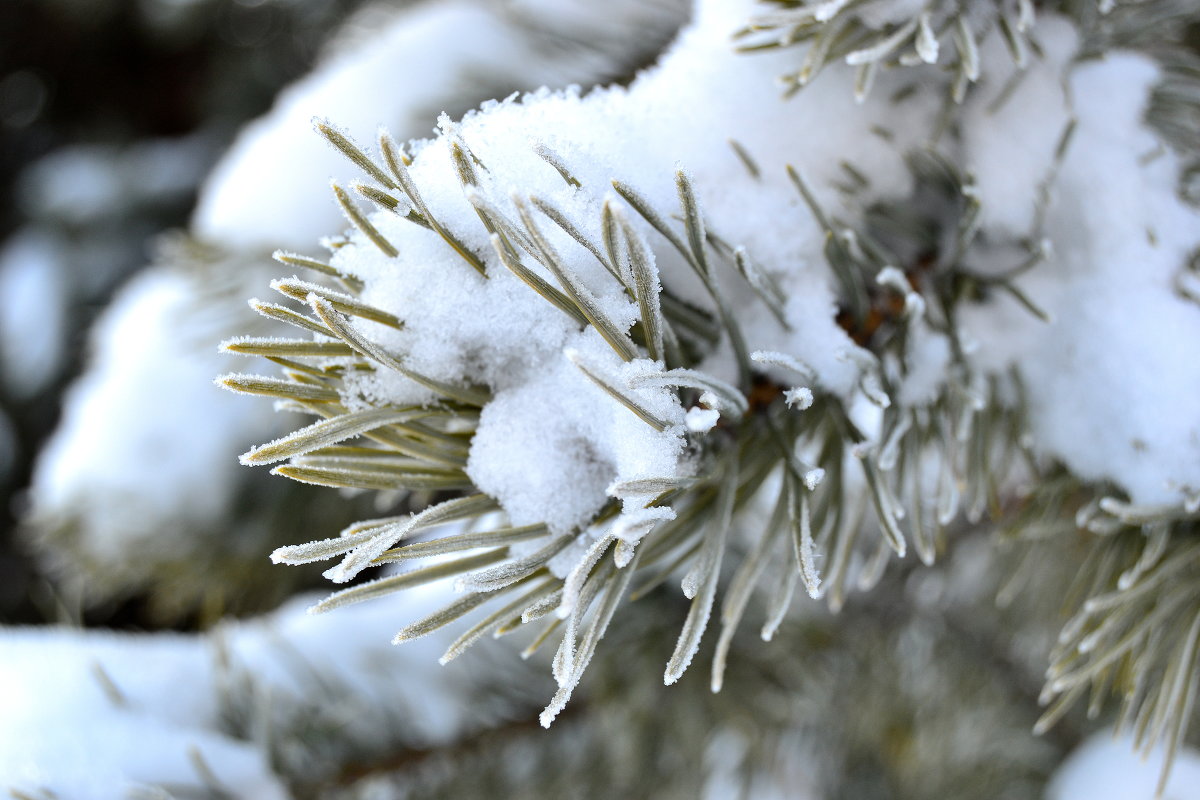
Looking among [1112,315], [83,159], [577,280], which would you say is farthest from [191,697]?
[83,159]

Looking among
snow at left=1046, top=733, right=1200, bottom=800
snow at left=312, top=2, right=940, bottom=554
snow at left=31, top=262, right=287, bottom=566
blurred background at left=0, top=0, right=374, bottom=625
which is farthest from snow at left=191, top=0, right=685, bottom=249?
blurred background at left=0, top=0, right=374, bottom=625

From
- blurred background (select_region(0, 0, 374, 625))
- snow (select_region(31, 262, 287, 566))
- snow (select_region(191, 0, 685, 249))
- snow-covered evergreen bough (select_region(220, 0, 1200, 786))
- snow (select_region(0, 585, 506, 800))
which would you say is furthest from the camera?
blurred background (select_region(0, 0, 374, 625))

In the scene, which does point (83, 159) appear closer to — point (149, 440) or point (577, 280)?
point (149, 440)

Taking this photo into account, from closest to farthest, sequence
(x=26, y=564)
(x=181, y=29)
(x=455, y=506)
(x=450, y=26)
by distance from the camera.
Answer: (x=455, y=506)
(x=450, y=26)
(x=181, y=29)
(x=26, y=564)

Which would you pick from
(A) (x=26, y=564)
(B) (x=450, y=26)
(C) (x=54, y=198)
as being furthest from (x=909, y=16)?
(A) (x=26, y=564)

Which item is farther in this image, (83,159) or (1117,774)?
(83,159)

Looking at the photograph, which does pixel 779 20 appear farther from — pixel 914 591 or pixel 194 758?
pixel 914 591

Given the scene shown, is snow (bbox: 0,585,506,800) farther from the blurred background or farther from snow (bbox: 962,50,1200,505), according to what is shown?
the blurred background

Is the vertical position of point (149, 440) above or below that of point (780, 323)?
below
